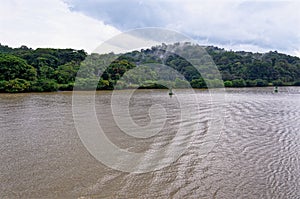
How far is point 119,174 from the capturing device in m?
3.88

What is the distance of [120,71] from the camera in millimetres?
28906

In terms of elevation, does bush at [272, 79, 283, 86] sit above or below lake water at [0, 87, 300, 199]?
above

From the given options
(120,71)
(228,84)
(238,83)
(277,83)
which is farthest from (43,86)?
(277,83)

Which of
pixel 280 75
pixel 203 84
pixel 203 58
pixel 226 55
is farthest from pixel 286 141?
pixel 226 55

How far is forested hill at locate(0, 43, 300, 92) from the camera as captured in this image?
22.6 metres

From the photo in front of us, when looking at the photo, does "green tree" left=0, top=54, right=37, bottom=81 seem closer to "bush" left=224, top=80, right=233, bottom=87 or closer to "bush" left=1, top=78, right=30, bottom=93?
"bush" left=1, top=78, right=30, bottom=93

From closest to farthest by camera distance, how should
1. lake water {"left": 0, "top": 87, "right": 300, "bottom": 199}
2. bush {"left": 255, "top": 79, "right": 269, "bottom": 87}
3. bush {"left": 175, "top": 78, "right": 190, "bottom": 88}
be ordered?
lake water {"left": 0, "top": 87, "right": 300, "bottom": 199} < bush {"left": 175, "top": 78, "right": 190, "bottom": 88} < bush {"left": 255, "top": 79, "right": 269, "bottom": 87}

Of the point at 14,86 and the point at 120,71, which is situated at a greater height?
the point at 120,71

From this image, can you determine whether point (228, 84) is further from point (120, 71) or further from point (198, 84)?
point (120, 71)

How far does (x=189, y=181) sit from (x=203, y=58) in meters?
36.8

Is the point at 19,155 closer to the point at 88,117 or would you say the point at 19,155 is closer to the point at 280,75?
the point at 88,117

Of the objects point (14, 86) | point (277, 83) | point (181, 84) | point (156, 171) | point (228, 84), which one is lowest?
point (156, 171)

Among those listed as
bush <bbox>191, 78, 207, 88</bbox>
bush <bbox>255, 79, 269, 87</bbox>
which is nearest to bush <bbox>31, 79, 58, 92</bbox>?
bush <bbox>191, 78, 207, 88</bbox>

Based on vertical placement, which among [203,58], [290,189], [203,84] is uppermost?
[203,58]
